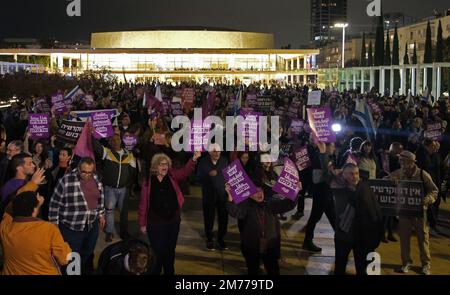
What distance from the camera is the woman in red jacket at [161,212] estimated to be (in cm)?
680

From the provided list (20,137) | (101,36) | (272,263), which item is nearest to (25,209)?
(272,263)

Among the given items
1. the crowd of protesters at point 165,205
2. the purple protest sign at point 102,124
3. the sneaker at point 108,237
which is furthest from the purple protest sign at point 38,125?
the sneaker at point 108,237

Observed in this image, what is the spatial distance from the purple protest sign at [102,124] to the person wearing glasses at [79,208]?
11.9ft

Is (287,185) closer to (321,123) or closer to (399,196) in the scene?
(399,196)

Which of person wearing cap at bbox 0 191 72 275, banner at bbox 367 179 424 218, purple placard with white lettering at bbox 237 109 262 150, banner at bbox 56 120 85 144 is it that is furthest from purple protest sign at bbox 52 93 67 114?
person wearing cap at bbox 0 191 72 275

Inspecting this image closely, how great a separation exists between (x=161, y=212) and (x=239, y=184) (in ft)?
2.93

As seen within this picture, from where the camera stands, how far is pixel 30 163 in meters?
6.98

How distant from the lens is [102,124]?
10.7m

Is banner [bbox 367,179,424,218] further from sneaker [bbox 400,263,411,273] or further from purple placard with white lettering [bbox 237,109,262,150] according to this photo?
purple placard with white lettering [bbox 237,109,262,150]

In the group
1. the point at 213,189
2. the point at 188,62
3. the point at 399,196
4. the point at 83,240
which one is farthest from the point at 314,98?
the point at 188,62

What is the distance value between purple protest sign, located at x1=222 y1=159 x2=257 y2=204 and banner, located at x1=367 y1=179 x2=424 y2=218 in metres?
1.47

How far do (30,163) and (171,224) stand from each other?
1.69 meters

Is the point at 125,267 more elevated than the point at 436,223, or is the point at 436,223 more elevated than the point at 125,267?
the point at 125,267
